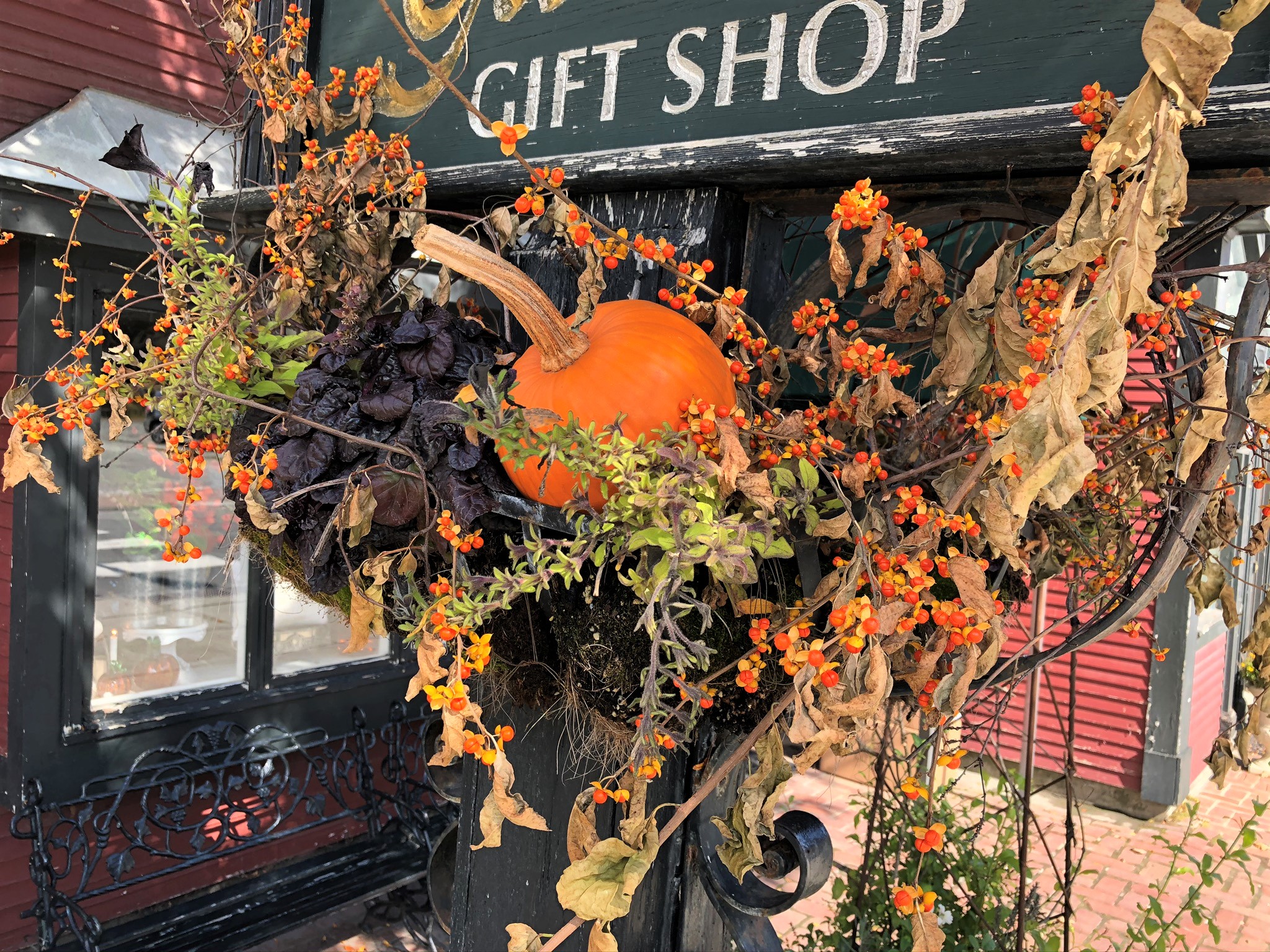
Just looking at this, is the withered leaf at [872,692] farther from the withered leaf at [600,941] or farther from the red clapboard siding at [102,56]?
the red clapboard siding at [102,56]

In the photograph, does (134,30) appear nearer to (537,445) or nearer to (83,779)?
(83,779)

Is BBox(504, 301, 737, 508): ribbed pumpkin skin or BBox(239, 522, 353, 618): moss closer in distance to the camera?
BBox(504, 301, 737, 508): ribbed pumpkin skin

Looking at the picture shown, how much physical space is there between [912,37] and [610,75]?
0.43m

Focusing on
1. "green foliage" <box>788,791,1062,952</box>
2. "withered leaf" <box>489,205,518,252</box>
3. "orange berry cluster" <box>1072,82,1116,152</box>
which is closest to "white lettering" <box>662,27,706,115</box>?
"withered leaf" <box>489,205,518,252</box>

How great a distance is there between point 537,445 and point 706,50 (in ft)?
2.05

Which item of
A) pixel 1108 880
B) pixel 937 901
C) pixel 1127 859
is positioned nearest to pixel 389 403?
pixel 937 901

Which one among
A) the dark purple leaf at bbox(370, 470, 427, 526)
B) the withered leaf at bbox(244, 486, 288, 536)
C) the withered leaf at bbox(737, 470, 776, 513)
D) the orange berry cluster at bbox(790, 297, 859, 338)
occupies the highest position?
the orange berry cluster at bbox(790, 297, 859, 338)

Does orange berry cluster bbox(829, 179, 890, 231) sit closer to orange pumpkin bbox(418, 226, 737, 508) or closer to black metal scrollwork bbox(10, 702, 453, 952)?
orange pumpkin bbox(418, 226, 737, 508)

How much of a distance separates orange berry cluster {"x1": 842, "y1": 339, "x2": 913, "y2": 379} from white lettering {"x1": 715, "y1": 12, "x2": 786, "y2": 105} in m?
0.37

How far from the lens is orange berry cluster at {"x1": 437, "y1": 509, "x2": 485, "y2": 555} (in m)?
0.92

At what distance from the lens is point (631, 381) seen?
1.01 m

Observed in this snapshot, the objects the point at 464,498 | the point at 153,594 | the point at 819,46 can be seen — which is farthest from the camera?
the point at 153,594

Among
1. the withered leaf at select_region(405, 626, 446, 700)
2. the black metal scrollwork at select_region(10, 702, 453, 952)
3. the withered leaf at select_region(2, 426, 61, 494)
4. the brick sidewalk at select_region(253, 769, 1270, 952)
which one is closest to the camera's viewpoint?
the withered leaf at select_region(405, 626, 446, 700)

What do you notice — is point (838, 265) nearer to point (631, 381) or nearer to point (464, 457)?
point (631, 381)
